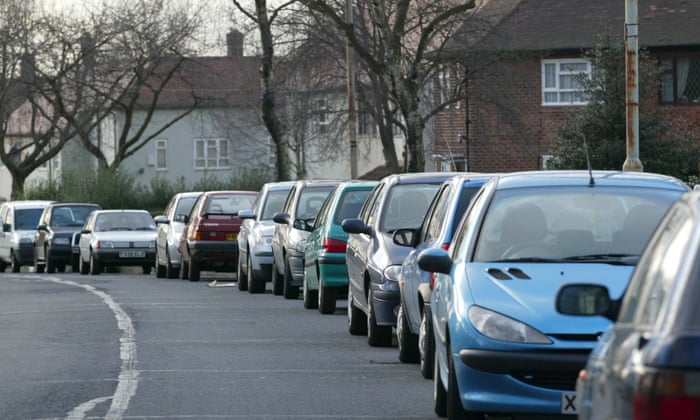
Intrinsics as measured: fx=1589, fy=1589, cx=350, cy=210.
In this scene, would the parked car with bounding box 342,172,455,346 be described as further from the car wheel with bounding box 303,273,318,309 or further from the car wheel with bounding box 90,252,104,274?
the car wheel with bounding box 90,252,104,274

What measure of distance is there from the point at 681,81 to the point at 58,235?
17932 millimetres

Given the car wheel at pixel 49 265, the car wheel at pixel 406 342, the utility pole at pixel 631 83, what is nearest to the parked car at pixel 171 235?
the car wheel at pixel 49 265

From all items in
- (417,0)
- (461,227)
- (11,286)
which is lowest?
(11,286)

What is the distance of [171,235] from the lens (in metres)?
32.2

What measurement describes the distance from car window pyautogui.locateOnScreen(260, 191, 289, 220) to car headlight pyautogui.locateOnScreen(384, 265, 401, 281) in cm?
1098

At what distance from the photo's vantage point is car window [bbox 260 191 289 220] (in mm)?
24781

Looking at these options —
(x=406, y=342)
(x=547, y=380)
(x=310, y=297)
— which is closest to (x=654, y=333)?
(x=547, y=380)

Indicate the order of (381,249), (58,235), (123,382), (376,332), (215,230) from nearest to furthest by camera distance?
(123,382) < (381,249) < (376,332) < (215,230) < (58,235)

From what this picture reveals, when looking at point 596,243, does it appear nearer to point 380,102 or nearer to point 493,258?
point 493,258

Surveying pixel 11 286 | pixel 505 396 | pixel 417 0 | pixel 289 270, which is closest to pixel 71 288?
pixel 11 286

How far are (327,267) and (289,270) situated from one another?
3860 millimetres

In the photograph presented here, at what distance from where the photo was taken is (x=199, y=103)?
208ft

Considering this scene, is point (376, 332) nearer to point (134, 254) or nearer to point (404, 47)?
point (134, 254)

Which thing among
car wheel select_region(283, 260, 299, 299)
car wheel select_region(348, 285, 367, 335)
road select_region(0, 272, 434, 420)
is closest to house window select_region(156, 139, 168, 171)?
car wheel select_region(283, 260, 299, 299)
